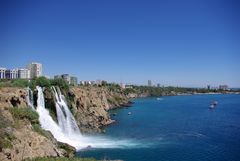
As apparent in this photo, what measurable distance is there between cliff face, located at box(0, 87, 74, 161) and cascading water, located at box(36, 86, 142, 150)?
303 inches

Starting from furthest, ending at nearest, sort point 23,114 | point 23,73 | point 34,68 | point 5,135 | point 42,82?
point 34,68 < point 23,73 < point 42,82 < point 23,114 < point 5,135

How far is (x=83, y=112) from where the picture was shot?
2672 inches

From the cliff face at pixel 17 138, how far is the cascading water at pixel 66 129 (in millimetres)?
7697

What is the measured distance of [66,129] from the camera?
2131 inches

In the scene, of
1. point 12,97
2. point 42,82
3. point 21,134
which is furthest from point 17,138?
point 42,82

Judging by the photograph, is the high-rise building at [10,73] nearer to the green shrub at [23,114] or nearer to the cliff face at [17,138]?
the cliff face at [17,138]

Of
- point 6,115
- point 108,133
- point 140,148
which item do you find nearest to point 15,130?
point 6,115

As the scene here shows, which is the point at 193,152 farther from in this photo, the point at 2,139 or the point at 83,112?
the point at 83,112

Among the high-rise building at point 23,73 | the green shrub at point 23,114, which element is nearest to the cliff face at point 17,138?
the green shrub at point 23,114

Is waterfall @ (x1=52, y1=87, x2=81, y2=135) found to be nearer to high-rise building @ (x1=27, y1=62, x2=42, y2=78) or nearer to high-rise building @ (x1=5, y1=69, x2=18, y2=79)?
high-rise building @ (x1=5, y1=69, x2=18, y2=79)

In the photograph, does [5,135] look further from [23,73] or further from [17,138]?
[23,73]

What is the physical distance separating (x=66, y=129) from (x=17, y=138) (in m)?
22.5

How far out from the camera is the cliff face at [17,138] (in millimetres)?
29234

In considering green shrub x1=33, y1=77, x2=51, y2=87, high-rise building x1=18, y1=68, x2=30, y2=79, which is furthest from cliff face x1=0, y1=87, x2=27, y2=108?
high-rise building x1=18, y1=68, x2=30, y2=79
